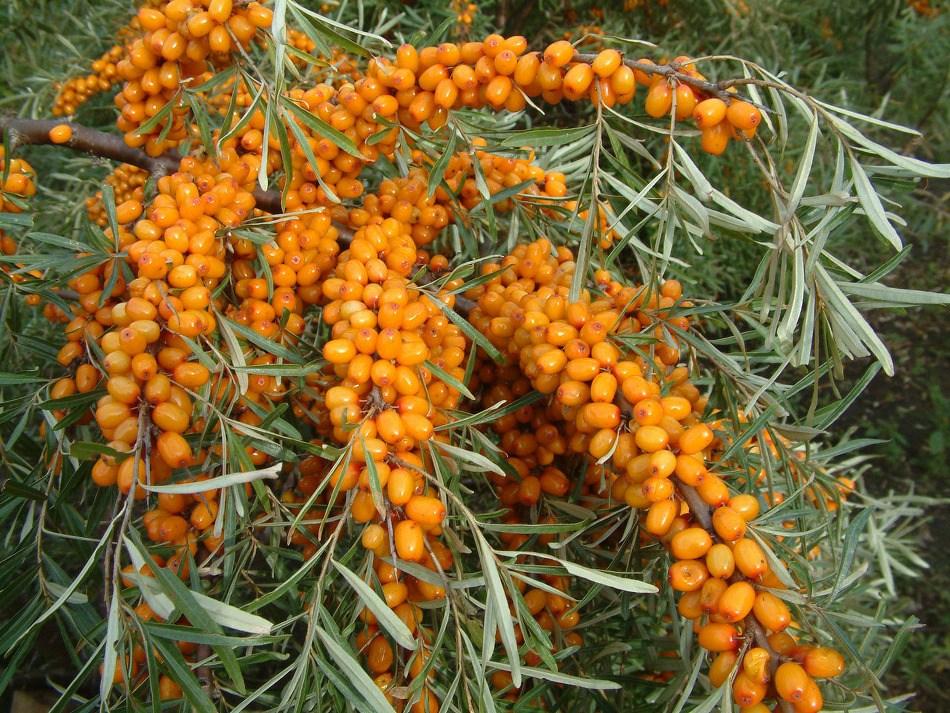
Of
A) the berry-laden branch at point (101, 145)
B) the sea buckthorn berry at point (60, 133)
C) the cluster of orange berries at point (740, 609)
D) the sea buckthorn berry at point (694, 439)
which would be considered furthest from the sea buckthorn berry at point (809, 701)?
the sea buckthorn berry at point (60, 133)

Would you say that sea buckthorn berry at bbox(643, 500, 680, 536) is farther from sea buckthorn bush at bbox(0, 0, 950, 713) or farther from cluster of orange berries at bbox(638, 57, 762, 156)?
cluster of orange berries at bbox(638, 57, 762, 156)

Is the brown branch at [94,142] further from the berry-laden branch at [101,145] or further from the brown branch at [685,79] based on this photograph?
the brown branch at [685,79]

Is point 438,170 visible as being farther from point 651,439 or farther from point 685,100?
point 651,439

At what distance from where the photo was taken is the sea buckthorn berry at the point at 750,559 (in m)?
0.73

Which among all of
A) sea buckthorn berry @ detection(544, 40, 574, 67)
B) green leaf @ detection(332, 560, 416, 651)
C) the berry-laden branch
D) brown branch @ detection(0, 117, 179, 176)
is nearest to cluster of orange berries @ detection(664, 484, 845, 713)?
green leaf @ detection(332, 560, 416, 651)

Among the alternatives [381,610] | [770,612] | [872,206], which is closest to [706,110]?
[872,206]

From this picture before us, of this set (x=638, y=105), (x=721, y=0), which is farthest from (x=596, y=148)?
(x=721, y=0)

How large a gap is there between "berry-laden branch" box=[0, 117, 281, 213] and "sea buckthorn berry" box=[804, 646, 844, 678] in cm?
91

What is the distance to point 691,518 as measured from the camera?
812mm

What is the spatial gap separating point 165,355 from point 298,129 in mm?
327

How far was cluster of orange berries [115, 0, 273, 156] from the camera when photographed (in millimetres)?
884

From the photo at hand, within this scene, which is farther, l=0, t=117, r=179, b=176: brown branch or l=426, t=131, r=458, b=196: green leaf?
l=0, t=117, r=179, b=176: brown branch

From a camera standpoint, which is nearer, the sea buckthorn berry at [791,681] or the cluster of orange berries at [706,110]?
the sea buckthorn berry at [791,681]

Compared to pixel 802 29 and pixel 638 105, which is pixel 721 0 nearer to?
pixel 638 105
